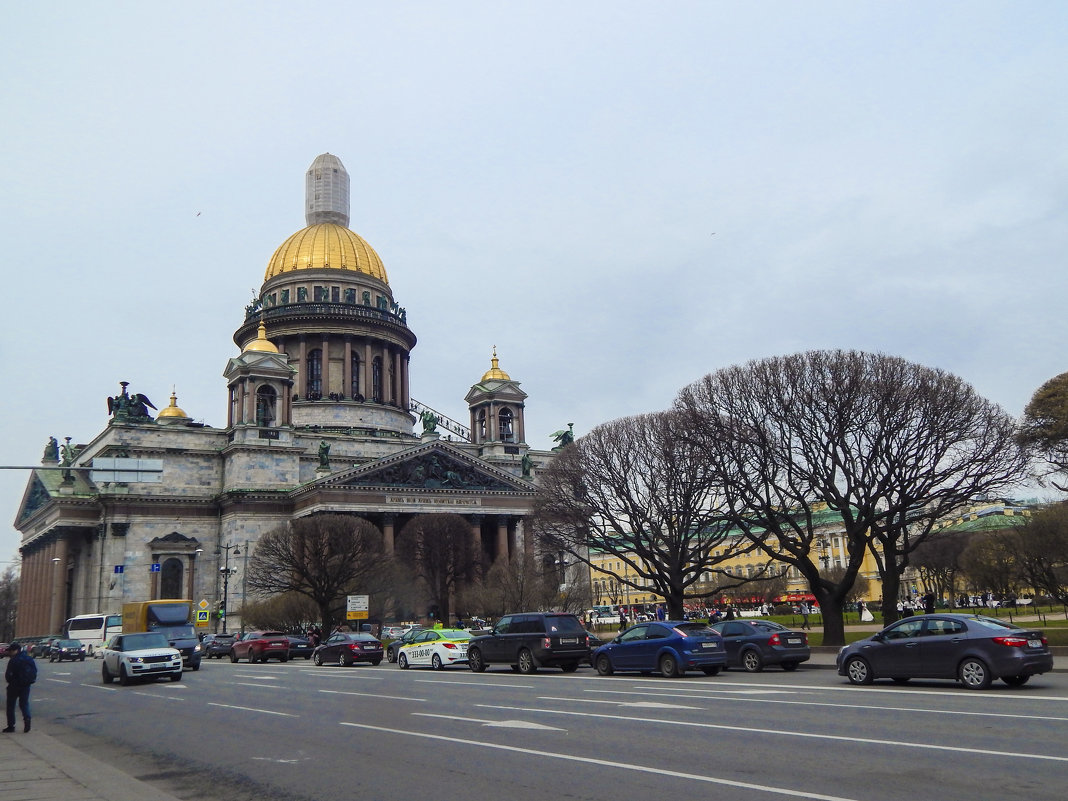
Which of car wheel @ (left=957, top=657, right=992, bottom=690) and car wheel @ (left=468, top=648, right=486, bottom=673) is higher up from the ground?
car wheel @ (left=468, top=648, right=486, bottom=673)

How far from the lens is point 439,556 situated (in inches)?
2817

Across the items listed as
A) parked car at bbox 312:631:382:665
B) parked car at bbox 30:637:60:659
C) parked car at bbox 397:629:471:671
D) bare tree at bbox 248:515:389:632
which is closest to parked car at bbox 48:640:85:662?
parked car at bbox 30:637:60:659

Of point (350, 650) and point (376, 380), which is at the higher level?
point (376, 380)

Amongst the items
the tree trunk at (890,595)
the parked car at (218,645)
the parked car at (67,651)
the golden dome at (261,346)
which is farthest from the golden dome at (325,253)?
the tree trunk at (890,595)

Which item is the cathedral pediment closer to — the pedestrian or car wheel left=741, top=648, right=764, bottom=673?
car wheel left=741, top=648, right=764, bottom=673

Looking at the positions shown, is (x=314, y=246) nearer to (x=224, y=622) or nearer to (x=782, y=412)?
(x=224, y=622)

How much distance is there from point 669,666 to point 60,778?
680 inches

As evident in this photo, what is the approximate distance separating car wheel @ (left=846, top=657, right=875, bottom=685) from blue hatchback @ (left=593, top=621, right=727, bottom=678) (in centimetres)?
465

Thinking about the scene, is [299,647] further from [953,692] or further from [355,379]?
[355,379]

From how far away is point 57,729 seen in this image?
Answer: 63.9 ft

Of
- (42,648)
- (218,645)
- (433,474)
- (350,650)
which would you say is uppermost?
(433,474)

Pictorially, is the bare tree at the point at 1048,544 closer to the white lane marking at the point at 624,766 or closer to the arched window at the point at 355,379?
the white lane marking at the point at 624,766

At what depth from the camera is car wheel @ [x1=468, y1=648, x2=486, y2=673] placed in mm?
32428

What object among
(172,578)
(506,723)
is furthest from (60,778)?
(172,578)
